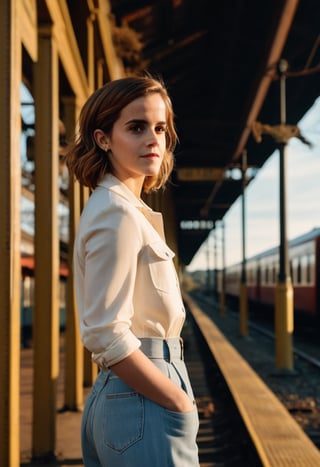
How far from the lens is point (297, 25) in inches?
436

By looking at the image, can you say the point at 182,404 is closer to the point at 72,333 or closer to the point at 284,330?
the point at 72,333

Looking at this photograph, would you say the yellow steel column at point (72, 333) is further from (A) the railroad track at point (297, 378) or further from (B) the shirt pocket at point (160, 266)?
(B) the shirt pocket at point (160, 266)

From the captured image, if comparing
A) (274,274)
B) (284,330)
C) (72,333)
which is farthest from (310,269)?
(72,333)

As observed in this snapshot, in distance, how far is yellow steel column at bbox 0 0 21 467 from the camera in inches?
130

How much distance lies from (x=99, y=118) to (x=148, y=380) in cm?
66

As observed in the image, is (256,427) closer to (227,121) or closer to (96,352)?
(96,352)

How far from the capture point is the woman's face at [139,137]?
1727mm

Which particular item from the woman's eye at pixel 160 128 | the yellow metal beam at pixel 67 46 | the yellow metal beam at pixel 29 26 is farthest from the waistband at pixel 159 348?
the yellow metal beam at pixel 67 46

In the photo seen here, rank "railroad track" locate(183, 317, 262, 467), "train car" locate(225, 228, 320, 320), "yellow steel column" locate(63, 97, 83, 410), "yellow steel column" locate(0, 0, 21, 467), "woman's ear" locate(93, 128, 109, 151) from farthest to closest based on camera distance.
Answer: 1. "train car" locate(225, 228, 320, 320)
2. "yellow steel column" locate(63, 97, 83, 410)
3. "railroad track" locate(183, 317, 262, 467)
4. "yellow steel column" locate(0, 0, 21, 467)
5. "woman's ear" locate(93, 128, 109, 151)

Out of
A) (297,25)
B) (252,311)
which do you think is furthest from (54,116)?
(252,311)

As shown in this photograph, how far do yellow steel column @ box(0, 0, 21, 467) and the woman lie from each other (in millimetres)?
1557

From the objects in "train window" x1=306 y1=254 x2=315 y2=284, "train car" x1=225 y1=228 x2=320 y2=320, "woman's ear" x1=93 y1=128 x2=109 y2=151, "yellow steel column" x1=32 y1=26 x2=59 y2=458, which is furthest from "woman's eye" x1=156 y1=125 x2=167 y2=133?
"train window" x1=306 y1=254 x2=315 y2=284

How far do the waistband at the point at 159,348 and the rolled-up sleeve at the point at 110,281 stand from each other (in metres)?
0.07

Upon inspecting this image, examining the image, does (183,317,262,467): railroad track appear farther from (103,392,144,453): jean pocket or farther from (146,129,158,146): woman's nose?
(146,129,158,146): woman's nose
